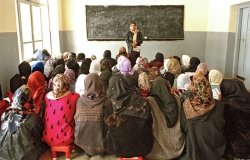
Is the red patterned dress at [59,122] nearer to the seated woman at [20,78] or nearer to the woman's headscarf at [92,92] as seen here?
the woman's headscarf at [92,92]

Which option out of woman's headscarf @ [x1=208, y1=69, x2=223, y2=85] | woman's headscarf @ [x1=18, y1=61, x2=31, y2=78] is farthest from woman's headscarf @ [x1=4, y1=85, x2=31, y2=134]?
woman's headscarf @ [x1=208, y1=69, x2=223, y2=85]

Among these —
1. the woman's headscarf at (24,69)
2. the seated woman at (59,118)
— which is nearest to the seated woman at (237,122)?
the seated woman at (59,118)

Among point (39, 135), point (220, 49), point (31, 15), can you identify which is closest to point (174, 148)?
point (39, 135)

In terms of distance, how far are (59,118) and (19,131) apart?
38 centimetres

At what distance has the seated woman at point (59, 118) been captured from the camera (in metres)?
2.49

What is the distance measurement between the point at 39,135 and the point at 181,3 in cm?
610

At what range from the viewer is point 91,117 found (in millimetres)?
2447

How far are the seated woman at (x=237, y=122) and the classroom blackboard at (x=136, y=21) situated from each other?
5233 millimetres

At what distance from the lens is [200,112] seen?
7.38 feet

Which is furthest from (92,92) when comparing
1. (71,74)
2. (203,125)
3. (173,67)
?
(173,67)

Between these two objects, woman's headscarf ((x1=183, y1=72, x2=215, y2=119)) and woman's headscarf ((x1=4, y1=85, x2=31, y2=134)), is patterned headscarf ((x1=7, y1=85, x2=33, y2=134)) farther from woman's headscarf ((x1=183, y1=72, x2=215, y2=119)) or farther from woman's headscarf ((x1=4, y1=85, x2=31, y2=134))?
woman's headscarf ((x1=183, y1=72, x2=215, y2=119))

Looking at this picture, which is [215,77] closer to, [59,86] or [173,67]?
[173,67]

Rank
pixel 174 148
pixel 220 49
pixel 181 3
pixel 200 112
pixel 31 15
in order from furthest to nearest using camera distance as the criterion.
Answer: pixel 181 3, pixel 220 49, pixel 31 15, pixel 174 148, pixel 200 112

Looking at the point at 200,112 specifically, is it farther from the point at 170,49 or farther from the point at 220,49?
the point at 170,49
